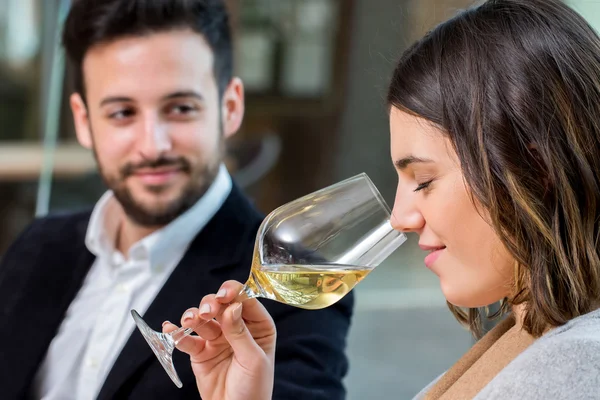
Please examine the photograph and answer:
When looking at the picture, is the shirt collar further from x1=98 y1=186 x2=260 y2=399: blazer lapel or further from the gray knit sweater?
the gray knit sweater

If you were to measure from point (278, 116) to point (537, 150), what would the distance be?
424 centimetres

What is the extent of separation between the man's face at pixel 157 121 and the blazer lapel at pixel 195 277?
78 millimetres

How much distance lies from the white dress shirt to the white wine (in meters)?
0.54

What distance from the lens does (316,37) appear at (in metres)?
5.02

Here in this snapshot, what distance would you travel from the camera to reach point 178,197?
1.62 m

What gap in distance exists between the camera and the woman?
3.11ft

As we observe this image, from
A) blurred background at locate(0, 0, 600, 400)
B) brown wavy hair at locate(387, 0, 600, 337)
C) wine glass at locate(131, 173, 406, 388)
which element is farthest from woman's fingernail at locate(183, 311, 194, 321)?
blurred background at locate(0, 0, 600, 400)

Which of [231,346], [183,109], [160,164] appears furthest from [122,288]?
[231,346]

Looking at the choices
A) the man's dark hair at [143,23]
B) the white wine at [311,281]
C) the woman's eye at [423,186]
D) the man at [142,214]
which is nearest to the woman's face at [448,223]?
the woman's eye at [423,186]

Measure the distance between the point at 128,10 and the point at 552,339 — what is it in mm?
1123

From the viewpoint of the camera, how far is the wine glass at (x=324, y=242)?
→ 3.48 feet

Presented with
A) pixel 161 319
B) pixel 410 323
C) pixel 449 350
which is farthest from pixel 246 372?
pixel 410 323

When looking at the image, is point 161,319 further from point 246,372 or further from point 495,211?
point 495,211

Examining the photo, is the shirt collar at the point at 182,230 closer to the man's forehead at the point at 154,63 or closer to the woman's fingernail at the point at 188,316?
the man's forehead at the point at 154,63
